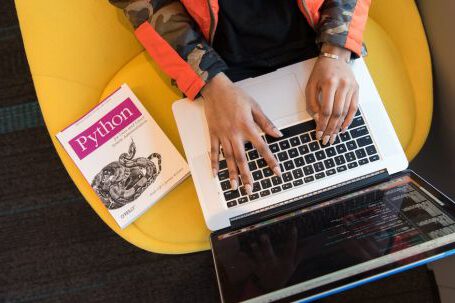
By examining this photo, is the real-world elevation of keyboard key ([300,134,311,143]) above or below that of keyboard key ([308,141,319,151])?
above

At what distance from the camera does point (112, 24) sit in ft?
2.98

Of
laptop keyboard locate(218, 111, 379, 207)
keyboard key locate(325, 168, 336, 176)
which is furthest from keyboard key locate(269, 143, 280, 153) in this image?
keyboard key locate(325, 168, 336, 176)

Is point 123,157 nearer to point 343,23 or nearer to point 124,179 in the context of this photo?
point 124,179

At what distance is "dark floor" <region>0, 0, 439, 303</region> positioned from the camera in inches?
51.7

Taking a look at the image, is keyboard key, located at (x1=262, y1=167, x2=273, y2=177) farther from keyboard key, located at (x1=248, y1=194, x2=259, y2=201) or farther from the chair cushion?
Result: the chair cushion

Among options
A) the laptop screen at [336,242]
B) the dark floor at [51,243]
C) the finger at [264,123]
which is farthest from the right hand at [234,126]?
the dark floor at [51,243]

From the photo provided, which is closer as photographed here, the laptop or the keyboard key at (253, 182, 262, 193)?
the laptop

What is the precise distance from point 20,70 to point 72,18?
69 centimetres

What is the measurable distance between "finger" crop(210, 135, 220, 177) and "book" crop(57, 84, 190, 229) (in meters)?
0.08

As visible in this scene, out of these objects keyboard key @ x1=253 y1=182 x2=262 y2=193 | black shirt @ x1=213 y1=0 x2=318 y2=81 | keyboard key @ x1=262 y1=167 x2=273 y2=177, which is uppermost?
black shirt @ x1=213 y1=0 x2=318 y2=81

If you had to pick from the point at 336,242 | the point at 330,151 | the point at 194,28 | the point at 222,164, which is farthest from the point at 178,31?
the point at 336,242

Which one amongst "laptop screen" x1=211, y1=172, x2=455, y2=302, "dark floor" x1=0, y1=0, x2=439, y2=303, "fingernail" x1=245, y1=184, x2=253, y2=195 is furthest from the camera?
"dark floor" x1=0, y1=0, x2=439, y2=303

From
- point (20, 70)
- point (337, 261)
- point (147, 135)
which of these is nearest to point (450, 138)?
point (337, 261)

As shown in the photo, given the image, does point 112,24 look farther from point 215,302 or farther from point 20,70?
point 215,302
